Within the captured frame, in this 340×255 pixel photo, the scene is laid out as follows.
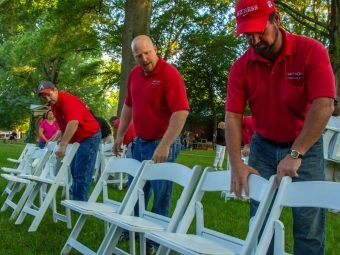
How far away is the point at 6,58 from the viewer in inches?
1501

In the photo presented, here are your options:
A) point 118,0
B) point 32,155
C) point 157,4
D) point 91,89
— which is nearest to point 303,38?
point 32,155

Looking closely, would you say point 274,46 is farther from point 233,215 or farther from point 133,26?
point 133,26

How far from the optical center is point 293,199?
280cm

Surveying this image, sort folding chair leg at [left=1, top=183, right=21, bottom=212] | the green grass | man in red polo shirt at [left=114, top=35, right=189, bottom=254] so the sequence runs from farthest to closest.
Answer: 1. folding chair leg at [left=1, top=183, right=21, bottom=212]
2. the green grass
3. man in red polo shirt at [left=114, top=35, right=189, bottom=254]

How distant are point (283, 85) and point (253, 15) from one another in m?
0.50

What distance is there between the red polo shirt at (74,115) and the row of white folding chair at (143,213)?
2068 mm

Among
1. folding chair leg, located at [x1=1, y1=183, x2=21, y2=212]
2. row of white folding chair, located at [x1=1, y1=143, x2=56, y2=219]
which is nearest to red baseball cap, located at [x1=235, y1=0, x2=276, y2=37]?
row of white folding chair, located at [x1=1, y1=143, x2=56, y2=219]

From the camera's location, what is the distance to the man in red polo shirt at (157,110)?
4702mm

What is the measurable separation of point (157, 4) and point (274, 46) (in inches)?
976

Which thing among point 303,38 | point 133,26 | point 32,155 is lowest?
point 32,155

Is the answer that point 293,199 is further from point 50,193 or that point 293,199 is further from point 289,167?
point 50,193

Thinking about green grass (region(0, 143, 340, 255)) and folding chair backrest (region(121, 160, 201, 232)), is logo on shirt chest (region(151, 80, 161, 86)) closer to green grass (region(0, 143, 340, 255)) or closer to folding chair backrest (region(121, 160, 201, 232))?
folding chair backrest (region(121, 160, 201, 232))

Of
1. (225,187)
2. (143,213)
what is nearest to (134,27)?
(143,213)

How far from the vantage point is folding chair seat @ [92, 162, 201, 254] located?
12.1 ft
